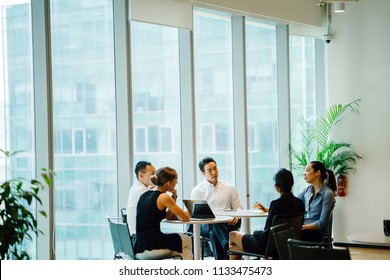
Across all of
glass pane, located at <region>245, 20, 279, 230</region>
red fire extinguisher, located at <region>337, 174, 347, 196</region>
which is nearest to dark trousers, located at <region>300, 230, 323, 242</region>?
glass pane, located at <region>245, 20, 279, 230</region>

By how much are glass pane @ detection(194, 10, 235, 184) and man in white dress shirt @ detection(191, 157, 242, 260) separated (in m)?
0.85

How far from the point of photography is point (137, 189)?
7.04 metres

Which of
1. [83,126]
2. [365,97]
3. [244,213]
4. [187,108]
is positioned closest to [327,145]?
[365,97]

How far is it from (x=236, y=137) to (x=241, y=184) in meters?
0.66

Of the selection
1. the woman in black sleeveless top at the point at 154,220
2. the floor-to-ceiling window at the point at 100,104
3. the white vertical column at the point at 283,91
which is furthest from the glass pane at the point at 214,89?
the woman in black sleeveless top at the point at 154,220

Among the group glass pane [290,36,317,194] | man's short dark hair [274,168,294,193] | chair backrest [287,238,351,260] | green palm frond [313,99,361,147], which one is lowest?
chair backrest [287,238,351,260]

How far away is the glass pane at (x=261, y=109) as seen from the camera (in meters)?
9.92

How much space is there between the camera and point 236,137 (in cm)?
963

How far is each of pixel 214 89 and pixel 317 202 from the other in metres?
2.38

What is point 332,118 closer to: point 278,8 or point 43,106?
point 278,8

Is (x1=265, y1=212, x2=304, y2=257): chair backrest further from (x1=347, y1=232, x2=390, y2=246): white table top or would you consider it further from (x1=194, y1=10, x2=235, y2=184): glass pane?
(x1=194, y1=10, x2=235, y2=184): glass pane

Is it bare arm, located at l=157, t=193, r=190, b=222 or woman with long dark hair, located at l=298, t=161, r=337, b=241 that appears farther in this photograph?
woman with long dark hair, located at l=298, t=161, r=337, b=241

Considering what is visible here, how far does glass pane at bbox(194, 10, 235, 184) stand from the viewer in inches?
358
